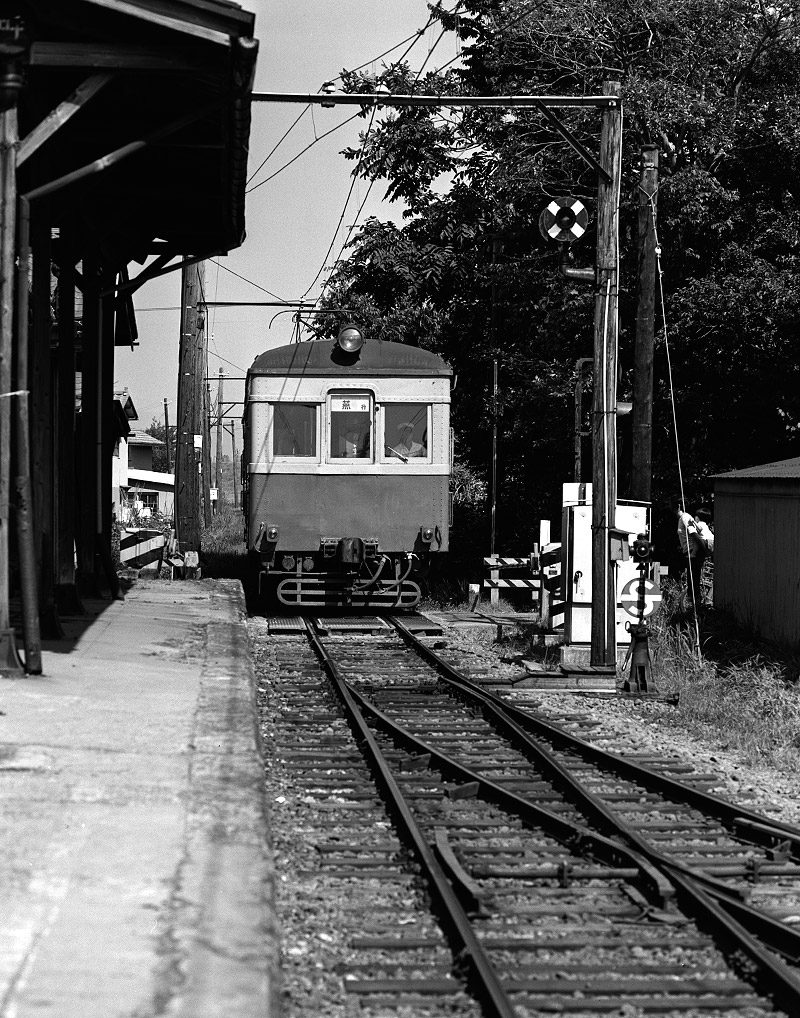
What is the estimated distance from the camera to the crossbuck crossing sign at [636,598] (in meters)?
12.0

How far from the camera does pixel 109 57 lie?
8.45 meters

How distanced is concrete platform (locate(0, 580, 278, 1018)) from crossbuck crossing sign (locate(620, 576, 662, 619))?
14.4ft

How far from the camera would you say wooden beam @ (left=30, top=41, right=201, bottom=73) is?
8414 mm

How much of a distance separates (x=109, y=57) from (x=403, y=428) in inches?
326

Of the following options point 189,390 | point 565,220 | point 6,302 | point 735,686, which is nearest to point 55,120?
point 6,302

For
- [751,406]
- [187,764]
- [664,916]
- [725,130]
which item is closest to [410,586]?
[751,406]

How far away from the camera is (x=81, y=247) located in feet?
43.1

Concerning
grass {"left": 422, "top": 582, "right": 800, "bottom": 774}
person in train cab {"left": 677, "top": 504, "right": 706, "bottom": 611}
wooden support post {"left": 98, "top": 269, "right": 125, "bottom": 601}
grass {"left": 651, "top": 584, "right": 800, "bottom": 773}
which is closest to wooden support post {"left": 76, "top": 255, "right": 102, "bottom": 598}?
wooden support post {"left": 98, "top": 269, "right": 125, "bottom": 601}

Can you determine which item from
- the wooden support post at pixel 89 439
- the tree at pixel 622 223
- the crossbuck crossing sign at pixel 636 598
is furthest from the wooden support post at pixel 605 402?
the tree at pixel 622 223

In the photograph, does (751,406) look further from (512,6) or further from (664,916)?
(664,916)

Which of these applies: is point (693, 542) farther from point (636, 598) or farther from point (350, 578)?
point (636, 598)

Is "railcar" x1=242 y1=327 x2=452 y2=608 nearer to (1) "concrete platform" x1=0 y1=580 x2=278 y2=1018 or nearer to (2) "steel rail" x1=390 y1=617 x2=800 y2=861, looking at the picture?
(2) "steel rail" x1=390 y1=617 x2=800 y2=861

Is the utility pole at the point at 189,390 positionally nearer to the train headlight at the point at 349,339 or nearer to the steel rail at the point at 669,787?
the train headlight at the point at 349,339

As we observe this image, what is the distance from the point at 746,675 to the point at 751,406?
10647 millimetres
